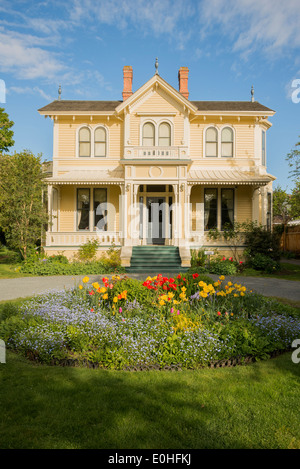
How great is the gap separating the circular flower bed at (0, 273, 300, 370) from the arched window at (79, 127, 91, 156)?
522 inches

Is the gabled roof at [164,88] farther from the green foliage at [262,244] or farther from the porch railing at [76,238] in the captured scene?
the green foliage at [262,244]

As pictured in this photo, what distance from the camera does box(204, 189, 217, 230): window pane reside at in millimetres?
17422

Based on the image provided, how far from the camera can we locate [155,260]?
1416 centimetres

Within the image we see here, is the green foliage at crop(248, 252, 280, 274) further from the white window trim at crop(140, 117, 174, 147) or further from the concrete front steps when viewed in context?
the white window trim at crop(140, 117, 174, 147)

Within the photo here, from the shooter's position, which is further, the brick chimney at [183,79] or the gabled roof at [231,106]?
the brick chimney at [183,79]

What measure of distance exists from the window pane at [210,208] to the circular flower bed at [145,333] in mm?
11899

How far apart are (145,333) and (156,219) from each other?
43.2 ft

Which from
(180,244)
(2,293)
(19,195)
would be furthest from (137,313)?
(19,195)

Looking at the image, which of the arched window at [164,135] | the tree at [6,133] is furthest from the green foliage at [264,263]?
the tree at [6,133]

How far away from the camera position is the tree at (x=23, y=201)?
556 inches

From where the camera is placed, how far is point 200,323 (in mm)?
4742

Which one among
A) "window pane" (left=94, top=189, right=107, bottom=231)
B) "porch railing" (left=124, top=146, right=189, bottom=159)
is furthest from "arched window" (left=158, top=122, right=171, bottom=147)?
"window pane" (left=94, top=189, right=107, bottom=231)

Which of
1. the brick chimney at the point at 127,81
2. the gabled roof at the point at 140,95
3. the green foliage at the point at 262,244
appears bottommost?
the green foliage at the point at 262,244

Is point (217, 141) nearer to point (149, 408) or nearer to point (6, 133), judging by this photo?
point (149, 408)
